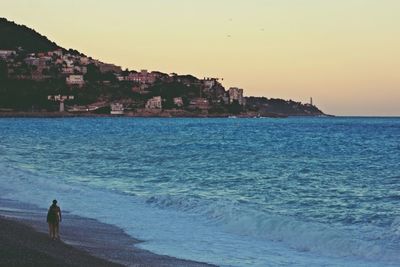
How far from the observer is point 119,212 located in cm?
2570

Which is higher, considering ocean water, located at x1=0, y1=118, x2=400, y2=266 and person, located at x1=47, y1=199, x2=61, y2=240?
person, located at x1=47, y1=199, x2=61, y2=240

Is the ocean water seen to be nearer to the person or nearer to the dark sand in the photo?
the dark sand

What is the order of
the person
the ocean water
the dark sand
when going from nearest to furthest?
the dark sand
the person
the ocean water

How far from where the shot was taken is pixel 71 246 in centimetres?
1712

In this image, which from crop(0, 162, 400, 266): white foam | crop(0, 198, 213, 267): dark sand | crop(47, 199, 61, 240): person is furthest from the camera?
crop(47, 199, 61, 240): person

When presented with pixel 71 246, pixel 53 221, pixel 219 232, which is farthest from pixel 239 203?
pixel 71 246

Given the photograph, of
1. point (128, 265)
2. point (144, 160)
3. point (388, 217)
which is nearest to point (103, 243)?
point (128, 265)

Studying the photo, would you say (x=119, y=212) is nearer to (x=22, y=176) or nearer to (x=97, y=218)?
(x=97, y=218)

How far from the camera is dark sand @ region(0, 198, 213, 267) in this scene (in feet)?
45.7

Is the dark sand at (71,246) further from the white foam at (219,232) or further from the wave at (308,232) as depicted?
the wave at (308,232)

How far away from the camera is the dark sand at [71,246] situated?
13.9 m

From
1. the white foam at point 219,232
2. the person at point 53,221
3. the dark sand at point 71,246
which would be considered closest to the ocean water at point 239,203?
the white foam at point 219,232

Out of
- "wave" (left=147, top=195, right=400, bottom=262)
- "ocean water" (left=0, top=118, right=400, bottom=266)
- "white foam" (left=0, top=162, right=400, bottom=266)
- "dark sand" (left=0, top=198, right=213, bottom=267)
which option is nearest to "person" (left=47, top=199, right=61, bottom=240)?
"dark sand" (left=0, top=198, right=213, bottom=267)

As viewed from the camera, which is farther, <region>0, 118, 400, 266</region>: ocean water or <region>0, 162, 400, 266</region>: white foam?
<region>0, 118, 400, 266</region>: ocean water
